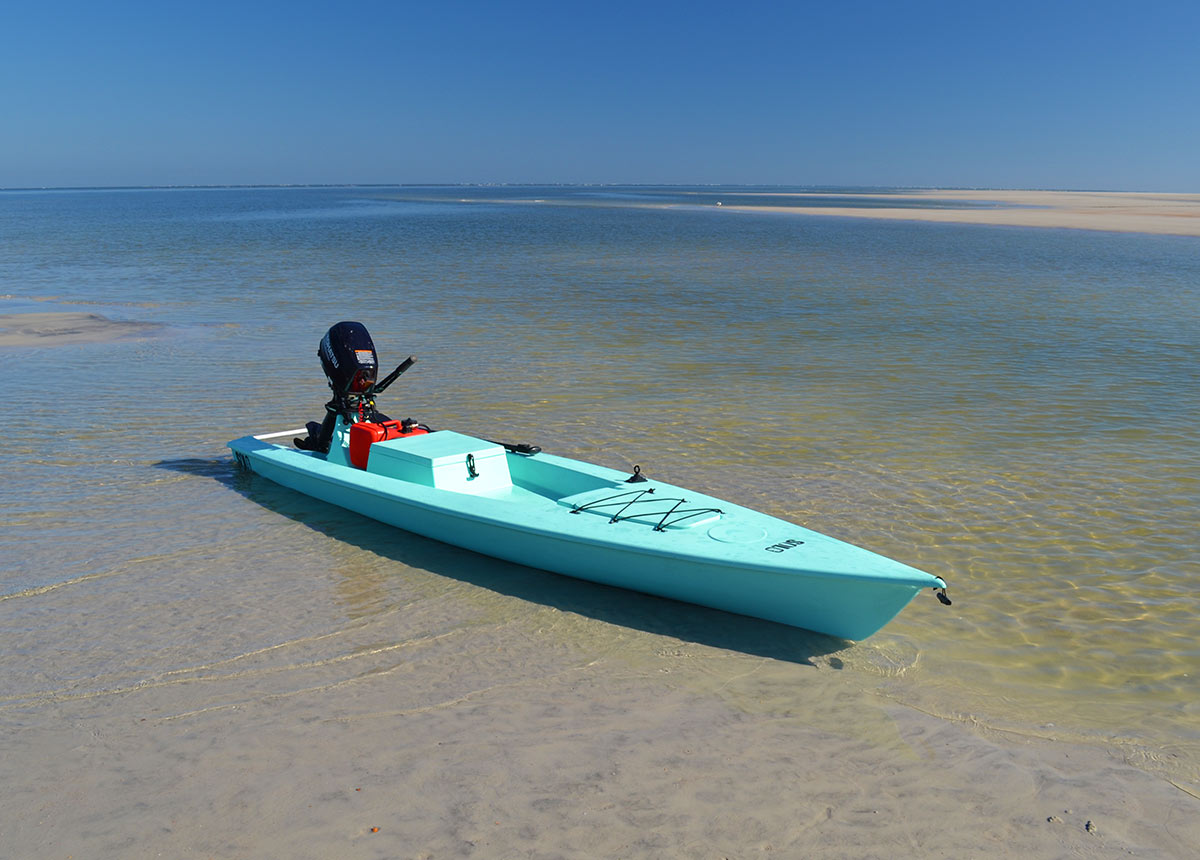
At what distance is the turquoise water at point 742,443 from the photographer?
607cm

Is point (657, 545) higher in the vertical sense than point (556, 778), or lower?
higher

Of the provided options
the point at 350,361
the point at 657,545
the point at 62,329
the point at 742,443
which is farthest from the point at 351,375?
the point at 62,329

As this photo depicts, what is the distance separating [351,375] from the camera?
29.6ft

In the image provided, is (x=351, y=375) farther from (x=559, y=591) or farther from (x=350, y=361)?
(x=559, y=591)

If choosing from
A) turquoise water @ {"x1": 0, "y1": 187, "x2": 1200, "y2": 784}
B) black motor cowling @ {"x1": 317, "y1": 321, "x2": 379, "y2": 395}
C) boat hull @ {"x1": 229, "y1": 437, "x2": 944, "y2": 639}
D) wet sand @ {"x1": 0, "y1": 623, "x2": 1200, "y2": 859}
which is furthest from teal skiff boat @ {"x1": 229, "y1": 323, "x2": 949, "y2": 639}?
wet sand @ {"x1": 0, "y1": 623, "x2": 1200, "y2": 859}

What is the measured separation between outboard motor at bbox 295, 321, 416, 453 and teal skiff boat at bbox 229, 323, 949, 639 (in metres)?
0.04

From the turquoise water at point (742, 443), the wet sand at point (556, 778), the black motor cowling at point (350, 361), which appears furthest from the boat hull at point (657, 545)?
the black motor cowling at point (350, 361)

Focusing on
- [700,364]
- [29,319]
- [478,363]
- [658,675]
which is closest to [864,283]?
[700,364]

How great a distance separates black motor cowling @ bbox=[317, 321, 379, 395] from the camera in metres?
9.02

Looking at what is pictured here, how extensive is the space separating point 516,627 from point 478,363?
31.2 feet

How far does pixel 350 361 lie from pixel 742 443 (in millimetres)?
4689

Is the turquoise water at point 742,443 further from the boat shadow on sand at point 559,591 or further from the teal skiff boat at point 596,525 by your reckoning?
the teal skiff boat at point 596,525

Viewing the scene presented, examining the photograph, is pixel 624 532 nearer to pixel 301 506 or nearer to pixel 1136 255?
pixel 301 506

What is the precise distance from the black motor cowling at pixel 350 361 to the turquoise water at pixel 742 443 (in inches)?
50.8
